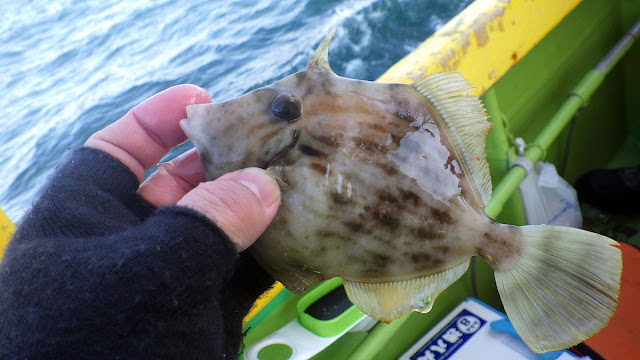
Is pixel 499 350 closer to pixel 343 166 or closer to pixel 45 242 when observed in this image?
pixel 343 166

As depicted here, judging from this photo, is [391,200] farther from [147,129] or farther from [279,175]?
[147,129]

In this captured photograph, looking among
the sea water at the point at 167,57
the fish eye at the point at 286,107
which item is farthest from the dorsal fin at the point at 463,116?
the sea water at the point at 167,57

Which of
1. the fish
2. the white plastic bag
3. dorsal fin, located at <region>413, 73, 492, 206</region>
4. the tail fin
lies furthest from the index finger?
the white plastic bag

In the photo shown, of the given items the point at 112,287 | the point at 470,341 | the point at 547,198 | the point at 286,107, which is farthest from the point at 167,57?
the point at 112,287

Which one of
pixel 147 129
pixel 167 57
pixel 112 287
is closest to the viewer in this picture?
pixel 112 287

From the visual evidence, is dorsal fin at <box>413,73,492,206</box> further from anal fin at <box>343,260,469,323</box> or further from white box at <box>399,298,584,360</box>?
white box at <box>399,298,584,360</box>

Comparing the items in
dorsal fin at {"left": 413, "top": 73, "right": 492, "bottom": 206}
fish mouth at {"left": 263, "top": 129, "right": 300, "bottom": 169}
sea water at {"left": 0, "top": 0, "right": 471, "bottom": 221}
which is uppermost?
fish mouth at {"left": 263, "top": 129, "right": 300, "bottom": 169}
